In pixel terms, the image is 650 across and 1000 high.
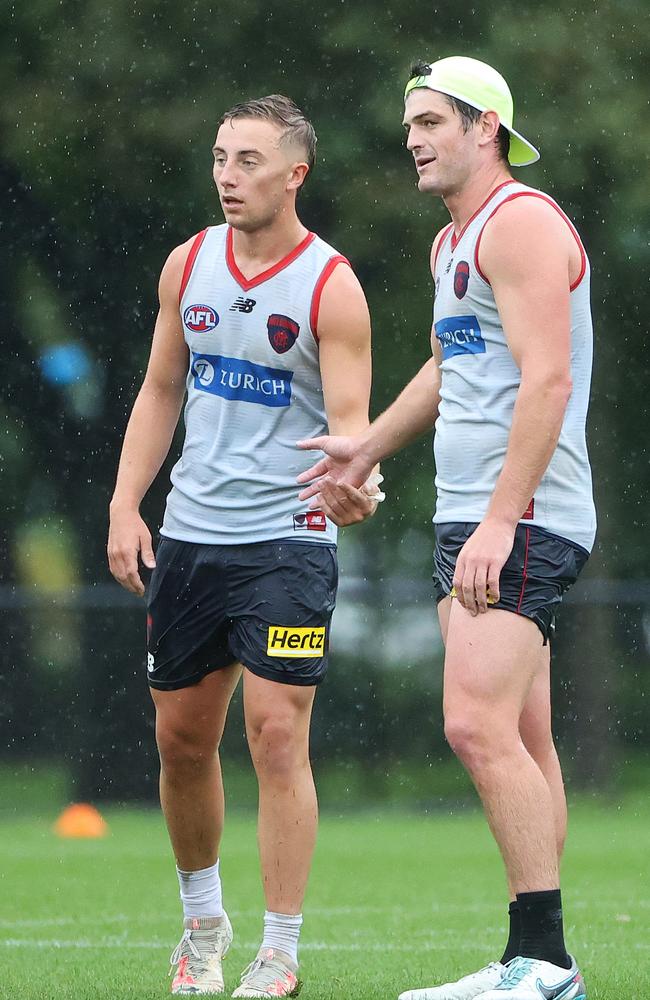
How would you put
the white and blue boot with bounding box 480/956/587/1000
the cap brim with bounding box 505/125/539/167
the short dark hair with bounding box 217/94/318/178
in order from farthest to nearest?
1. the short dark hair with bounding box 217/94/318/178
2. the cap brim with bounding box 505/125/539/167
3. the white and blue boot with bounding box 480/956/587/1000

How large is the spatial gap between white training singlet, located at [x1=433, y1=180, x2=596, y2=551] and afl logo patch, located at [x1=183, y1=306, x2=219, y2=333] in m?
0.86

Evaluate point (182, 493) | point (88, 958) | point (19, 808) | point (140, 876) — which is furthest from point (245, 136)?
point (19, 808)

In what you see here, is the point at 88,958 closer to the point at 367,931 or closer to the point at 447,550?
the point at 367,931

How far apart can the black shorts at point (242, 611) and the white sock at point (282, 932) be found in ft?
2.07

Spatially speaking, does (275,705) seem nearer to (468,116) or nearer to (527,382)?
(527,382)

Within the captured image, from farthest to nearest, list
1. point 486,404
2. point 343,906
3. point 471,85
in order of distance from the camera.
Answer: point 343,906
point 471,85
point 486,404

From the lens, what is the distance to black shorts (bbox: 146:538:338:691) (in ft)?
15.6

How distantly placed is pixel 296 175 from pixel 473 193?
858 mm

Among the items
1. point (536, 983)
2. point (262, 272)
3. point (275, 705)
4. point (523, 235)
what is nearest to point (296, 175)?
point (262, 272)

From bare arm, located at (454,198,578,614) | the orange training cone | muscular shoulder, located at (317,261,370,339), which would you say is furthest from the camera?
the orange training cone

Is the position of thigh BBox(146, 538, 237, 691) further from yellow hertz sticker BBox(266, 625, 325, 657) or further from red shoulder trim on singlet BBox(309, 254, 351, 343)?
red shoulder trim on singlet BBox(309, 254, 351, 343)

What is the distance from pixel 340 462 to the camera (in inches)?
177

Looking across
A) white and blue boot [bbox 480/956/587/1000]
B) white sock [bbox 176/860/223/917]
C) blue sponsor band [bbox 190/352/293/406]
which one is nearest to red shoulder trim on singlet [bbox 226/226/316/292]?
blue sponsor band [bbox 190/352/293/406]

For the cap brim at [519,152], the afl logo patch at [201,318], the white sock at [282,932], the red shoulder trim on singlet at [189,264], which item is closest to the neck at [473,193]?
the cap brim at [519,152]
